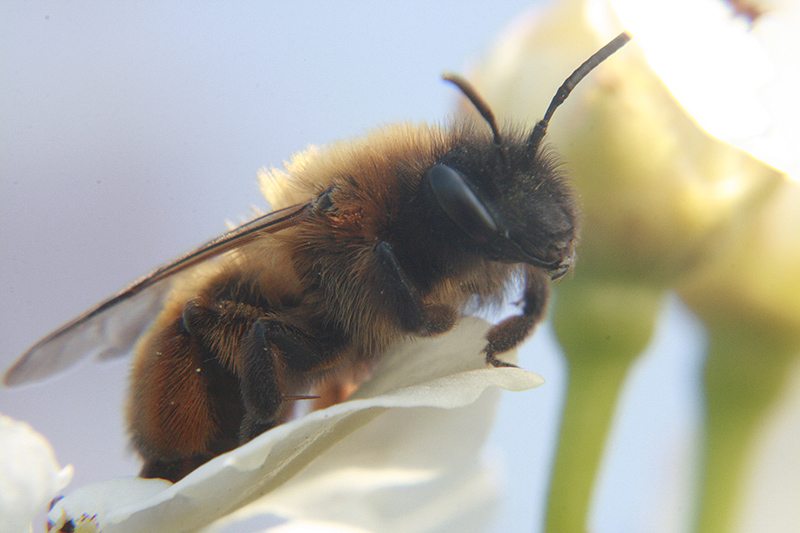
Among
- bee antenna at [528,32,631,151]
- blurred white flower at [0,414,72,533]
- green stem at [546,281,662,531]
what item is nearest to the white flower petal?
bee antenna at [528,32,631,151]

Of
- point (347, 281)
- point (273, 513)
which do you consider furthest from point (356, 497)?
point (347, 281)

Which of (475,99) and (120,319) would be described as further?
(120,319)

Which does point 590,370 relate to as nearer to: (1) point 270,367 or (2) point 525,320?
(2) point 525,320

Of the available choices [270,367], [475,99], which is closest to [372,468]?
[270,367]

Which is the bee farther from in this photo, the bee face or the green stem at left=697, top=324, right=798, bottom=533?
the green stem at left=697, top=324, right=798, bottom=533

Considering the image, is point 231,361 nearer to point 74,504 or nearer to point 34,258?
point 74,504

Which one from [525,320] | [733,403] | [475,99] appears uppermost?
[475,99]

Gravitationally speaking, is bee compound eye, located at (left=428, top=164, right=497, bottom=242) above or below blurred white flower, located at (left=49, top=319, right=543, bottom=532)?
above
